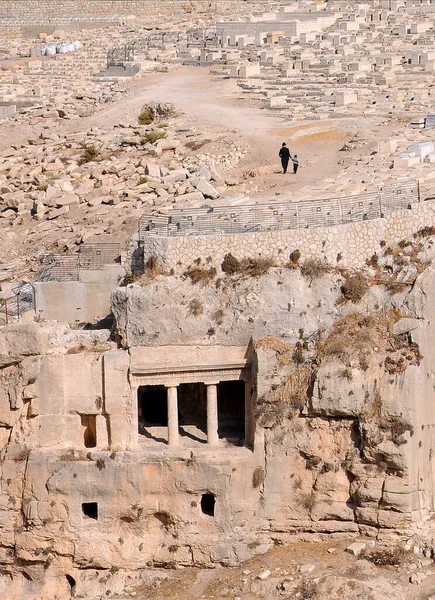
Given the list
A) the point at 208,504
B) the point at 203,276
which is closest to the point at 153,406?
the point at 208,504

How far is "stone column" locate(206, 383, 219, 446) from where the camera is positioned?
39.4 m

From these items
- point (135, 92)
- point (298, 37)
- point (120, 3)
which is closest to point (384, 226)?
point (135, 92)

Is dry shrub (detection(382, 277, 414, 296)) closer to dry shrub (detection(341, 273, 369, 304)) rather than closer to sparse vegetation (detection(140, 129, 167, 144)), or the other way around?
dry shrub (detection(341, 273, 369, 304))

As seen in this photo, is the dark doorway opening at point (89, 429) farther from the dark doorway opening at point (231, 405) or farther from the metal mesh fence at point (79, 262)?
the metal mesh fence at point (79, 262)

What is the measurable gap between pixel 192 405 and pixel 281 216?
15.6 ft

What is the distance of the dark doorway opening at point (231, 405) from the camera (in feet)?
135

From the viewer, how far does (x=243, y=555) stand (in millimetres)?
39062

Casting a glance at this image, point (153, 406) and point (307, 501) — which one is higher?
point (153, 406)

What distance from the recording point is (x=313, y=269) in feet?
128

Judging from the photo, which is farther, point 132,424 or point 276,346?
point 132,424

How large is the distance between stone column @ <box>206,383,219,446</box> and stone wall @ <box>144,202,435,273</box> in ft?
8.45

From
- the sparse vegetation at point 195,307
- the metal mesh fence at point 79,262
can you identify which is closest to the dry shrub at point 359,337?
the sparse vegetation at point 195,307

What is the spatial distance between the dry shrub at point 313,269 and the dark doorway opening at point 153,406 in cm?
461

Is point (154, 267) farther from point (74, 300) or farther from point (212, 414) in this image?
point (212, 414)
